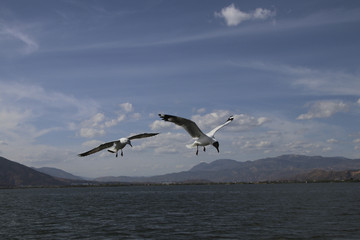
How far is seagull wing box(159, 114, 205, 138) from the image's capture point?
18.4 meters

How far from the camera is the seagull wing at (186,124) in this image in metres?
18.4

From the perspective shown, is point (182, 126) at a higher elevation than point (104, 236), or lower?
higher

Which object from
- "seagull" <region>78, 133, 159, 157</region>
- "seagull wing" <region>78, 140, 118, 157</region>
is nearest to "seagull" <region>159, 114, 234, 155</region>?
"seagull" <region>78, 133, 159, 157</region>

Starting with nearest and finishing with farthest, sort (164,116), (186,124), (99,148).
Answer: (164,116), (186,124), (99,148)

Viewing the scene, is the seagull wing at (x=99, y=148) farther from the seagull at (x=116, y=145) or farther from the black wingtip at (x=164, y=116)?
the black wingtip at (x=164, y=116)

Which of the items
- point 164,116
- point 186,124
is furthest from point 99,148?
point 164,116

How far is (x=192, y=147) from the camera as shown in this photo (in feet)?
74.2

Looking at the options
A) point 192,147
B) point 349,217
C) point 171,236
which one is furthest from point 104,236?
point 349,217

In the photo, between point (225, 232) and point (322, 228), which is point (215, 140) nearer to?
point (225, 232)

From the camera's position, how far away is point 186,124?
68.4 ft

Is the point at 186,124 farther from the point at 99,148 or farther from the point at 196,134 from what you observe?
the point at 99,148

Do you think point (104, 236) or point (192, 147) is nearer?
point (192, 147)

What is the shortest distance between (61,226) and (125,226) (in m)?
8.77

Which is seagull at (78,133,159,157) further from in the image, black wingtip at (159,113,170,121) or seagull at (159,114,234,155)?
black wingtip at (159,113,170,121)
